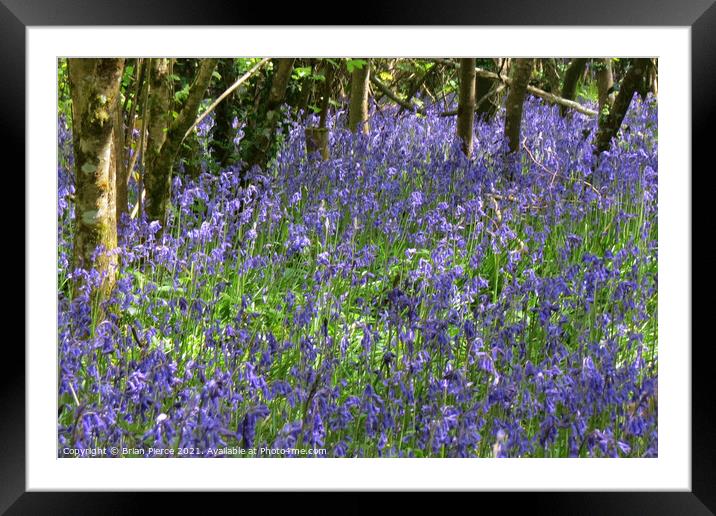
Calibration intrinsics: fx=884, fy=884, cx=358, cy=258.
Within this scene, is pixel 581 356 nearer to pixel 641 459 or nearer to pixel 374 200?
pixel 641 459

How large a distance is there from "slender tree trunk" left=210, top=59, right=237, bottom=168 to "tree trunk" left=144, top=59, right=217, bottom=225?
0.55m

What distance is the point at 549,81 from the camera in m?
5.78

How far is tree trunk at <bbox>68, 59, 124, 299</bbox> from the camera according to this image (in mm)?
3332

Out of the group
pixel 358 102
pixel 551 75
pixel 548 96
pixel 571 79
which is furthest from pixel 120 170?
pixel 551 75

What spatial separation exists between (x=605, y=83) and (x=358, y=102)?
1410mm

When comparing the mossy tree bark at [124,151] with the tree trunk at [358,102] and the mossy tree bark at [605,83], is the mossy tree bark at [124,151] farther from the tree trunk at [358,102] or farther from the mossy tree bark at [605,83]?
the mossy tree bark at [605,83]

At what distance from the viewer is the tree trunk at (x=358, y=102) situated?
4965mm

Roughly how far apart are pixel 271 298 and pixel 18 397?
134 cm

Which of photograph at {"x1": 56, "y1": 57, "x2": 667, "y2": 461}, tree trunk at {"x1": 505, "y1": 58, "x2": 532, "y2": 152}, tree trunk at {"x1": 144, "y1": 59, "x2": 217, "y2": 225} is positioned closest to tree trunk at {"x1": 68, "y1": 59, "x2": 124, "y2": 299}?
photograph at {"x1": 56, "y1": 57, "x2": 667, "y2": 461}

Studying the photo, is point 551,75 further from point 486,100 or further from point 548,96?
point 548,96

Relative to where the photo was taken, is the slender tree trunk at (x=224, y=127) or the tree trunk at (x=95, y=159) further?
the slender tree trunk at (x=224, y=127)
